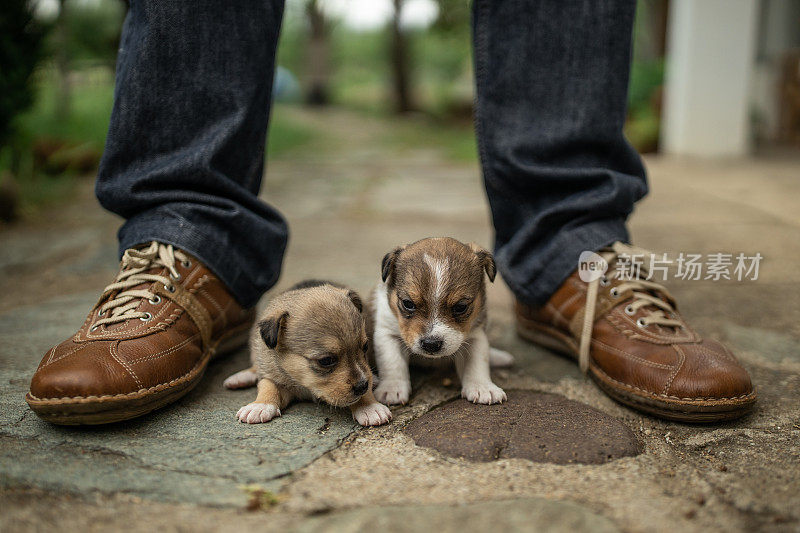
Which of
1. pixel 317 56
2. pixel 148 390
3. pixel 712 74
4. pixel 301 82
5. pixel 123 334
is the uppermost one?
pixel 317 56

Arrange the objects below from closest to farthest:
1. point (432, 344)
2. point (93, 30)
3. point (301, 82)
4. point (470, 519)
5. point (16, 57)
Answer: point (470, 519), point (432, 344), point (16, 57), point (93, 30), point (301, 82)

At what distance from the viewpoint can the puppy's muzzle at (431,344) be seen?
6.14ft

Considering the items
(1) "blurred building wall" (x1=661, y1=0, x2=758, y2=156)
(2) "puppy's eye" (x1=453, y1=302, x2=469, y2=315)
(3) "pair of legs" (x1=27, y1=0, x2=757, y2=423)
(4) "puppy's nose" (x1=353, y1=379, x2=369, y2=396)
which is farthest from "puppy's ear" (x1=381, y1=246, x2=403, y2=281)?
(1) "blurred building wall" (x1=661, y1=0, x2=758, y2=156)

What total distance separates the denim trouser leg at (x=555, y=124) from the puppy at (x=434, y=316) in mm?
288

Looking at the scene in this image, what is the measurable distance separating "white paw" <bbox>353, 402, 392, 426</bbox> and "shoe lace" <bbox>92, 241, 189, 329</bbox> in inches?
26.5

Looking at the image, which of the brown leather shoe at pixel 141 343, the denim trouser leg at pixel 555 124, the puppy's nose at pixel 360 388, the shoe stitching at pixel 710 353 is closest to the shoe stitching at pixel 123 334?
the brown leather shoe at pixel 141 343

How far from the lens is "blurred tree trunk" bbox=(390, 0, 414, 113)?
17625mm

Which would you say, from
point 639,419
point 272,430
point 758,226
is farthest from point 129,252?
point 758,226


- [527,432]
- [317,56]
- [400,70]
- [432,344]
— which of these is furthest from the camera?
[317,56]

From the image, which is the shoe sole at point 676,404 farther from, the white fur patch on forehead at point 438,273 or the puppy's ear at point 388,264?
the puppy's ear at point 388,264

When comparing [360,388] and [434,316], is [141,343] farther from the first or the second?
[434,316]

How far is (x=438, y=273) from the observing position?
1929 millimetres

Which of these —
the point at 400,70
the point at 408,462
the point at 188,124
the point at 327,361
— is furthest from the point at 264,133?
the point at 400,70

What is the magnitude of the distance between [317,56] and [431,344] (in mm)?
19812
